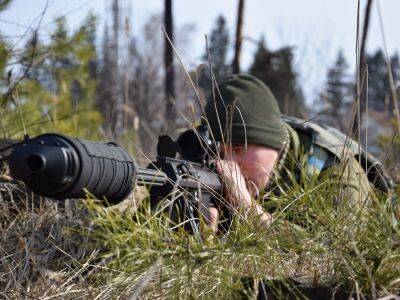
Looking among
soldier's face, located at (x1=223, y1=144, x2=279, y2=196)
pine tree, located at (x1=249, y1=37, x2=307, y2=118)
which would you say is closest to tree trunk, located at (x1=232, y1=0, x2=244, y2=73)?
soldier's face, located at (x1=223, y1=144, x2=279, y2=196)

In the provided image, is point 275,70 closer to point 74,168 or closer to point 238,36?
point 238,36

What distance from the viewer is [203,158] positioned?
6.82ft

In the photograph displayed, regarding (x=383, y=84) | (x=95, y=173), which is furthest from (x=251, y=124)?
(x=383, y=84)

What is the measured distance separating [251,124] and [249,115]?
0.05 metres

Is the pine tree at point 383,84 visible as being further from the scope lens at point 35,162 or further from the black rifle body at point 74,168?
the scope lens at point 35,162

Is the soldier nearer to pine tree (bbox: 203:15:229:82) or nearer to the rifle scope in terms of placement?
the rifle scope

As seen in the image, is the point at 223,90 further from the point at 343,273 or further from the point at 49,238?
the point at 343,273

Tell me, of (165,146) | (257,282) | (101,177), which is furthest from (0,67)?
(257,282)

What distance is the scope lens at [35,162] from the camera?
1.34 metres

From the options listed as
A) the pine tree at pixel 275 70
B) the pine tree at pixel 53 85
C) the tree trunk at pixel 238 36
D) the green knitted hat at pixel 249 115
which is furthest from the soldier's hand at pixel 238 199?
the pine tree at pixel 275 70

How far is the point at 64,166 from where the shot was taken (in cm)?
134

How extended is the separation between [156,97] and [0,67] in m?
26.9

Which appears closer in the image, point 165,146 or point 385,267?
point 385,267

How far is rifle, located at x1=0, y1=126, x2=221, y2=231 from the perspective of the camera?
4.44 ft
